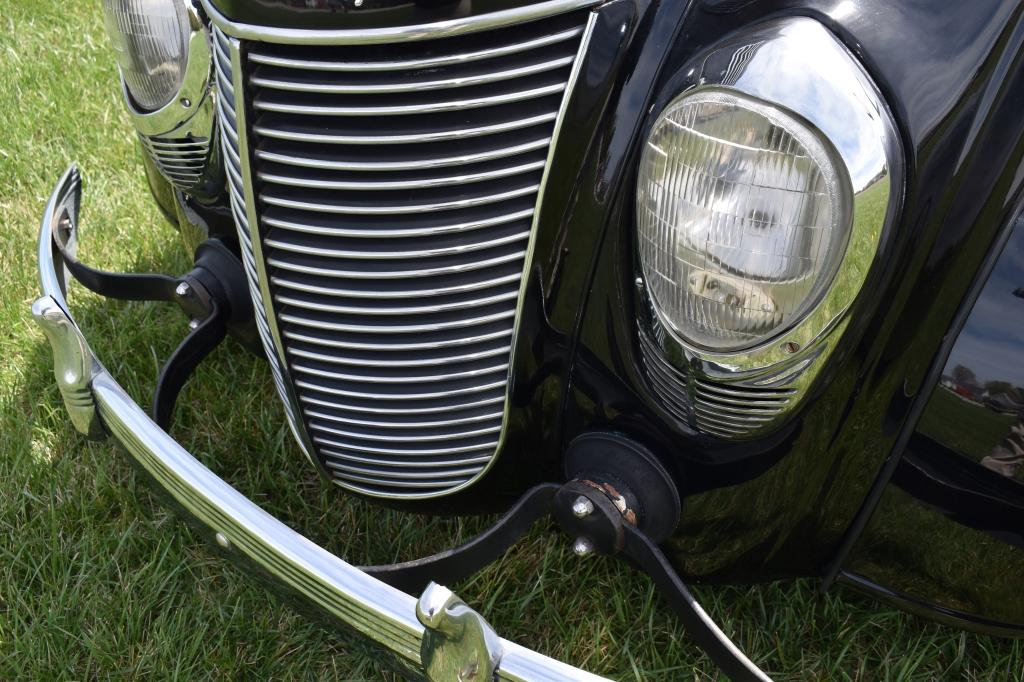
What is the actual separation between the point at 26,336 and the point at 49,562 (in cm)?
89

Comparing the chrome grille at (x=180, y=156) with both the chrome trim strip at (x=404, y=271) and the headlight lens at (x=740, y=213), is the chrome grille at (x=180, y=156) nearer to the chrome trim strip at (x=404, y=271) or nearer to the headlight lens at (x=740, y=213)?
the chrome trim strip at (x=404, y=271)

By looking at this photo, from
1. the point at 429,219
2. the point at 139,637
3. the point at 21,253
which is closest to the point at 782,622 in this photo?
the point at 429,219

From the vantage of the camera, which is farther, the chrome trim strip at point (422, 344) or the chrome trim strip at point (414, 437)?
the chrome trim strip at point (414, 437)

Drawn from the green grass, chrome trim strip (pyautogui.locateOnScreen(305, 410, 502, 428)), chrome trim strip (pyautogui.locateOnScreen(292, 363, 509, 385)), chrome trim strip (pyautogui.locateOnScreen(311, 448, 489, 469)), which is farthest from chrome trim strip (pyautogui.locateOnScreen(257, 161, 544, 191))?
the green grass

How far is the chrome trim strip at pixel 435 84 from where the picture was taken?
4.22 ft

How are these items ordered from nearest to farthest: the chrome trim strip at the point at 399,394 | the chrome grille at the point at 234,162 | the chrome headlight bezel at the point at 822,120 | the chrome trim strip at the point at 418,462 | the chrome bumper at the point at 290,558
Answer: the chrome headlight bezel at the point at 822,120, the chrome bumper at the point at 290,558, the chrome grille at the point at 234,162, the chrome trim strip at the point at 399,394, the chrome trim strip at the point at 418,462

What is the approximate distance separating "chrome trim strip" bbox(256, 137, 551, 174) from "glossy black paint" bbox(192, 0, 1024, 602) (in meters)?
0.06

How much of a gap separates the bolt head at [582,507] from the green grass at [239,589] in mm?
388

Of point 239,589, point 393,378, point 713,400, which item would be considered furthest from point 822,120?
point 239,589

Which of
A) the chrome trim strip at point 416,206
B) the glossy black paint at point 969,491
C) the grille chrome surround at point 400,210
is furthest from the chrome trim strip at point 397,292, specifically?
the glossy black paint at point 969,491

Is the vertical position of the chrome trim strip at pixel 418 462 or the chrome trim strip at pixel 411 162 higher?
the chrome trim strip at pixel 411 162

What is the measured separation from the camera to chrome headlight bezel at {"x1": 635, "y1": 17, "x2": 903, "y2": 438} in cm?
108

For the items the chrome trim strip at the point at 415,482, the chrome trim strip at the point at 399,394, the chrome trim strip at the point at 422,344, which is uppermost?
the chrome trim strip at the point at 422,344

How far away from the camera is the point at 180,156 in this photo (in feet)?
6.14
